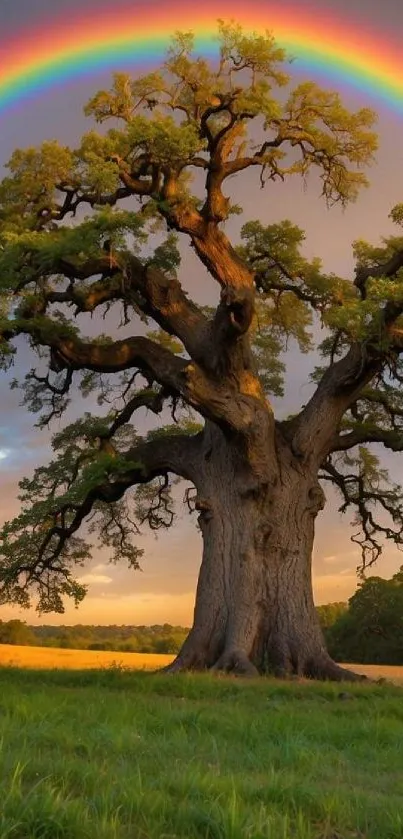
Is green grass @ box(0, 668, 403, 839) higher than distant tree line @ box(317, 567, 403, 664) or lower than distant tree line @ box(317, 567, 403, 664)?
lower

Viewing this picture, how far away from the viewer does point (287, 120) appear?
21.3 m

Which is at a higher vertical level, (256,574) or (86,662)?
(256,574)

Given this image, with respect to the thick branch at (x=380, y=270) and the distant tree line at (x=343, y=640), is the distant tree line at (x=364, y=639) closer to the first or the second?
the distant tree line at (x=343, y=640)

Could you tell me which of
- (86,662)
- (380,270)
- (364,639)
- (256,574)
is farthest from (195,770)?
(364,639)

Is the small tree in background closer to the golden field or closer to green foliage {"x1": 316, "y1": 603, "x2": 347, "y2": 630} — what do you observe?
the golden field

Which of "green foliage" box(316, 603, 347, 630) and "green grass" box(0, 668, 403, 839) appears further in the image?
"green foliage" box(316, 603, 347, 630)

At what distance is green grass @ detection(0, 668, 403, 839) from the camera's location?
4.37 metres

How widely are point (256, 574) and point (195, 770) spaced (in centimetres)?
1366

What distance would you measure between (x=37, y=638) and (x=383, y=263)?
3904 cm

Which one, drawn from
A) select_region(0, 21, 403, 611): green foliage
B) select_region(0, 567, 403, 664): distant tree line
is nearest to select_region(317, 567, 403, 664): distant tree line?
select_region(0, 567, 403, 664): distant tree line

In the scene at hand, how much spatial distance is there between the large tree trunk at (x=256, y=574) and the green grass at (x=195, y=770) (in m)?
6.91

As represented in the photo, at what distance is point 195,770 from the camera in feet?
18.0

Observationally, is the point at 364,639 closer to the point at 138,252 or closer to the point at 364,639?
the point at 364,639

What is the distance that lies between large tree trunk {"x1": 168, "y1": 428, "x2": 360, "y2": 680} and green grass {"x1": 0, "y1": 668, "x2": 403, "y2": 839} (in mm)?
6913
